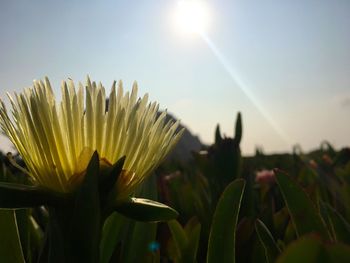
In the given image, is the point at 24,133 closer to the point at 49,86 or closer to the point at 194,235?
the point at 49,86

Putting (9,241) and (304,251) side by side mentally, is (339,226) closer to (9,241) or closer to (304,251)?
(304,251)

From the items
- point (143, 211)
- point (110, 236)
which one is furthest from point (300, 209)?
point (110, 236)

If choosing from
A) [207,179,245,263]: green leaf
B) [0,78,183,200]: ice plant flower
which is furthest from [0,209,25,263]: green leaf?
[207,179,245,263]: green leaf

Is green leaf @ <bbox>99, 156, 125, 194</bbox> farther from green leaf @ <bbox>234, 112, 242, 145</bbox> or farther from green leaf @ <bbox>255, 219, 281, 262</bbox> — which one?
green leaf @ <bbox>234, 112, 242, 145</bbox>

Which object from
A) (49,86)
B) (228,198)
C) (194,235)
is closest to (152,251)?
(194,235)

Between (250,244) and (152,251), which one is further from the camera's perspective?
(250,244)

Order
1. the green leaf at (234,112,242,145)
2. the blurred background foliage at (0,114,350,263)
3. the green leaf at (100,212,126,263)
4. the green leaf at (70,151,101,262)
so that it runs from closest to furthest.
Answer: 1. the green leaf at (70,151,101,262)
2. the blurred background foliage at (0,114,350,263)
3. the green leaf at (100,212,126,263)
4. the green leaf at (234,112,242,145)

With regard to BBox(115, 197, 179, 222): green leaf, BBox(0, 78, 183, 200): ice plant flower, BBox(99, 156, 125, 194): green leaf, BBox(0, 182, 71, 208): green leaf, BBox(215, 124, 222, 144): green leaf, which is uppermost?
BBox(215, 124, 222, 144): green leaf
